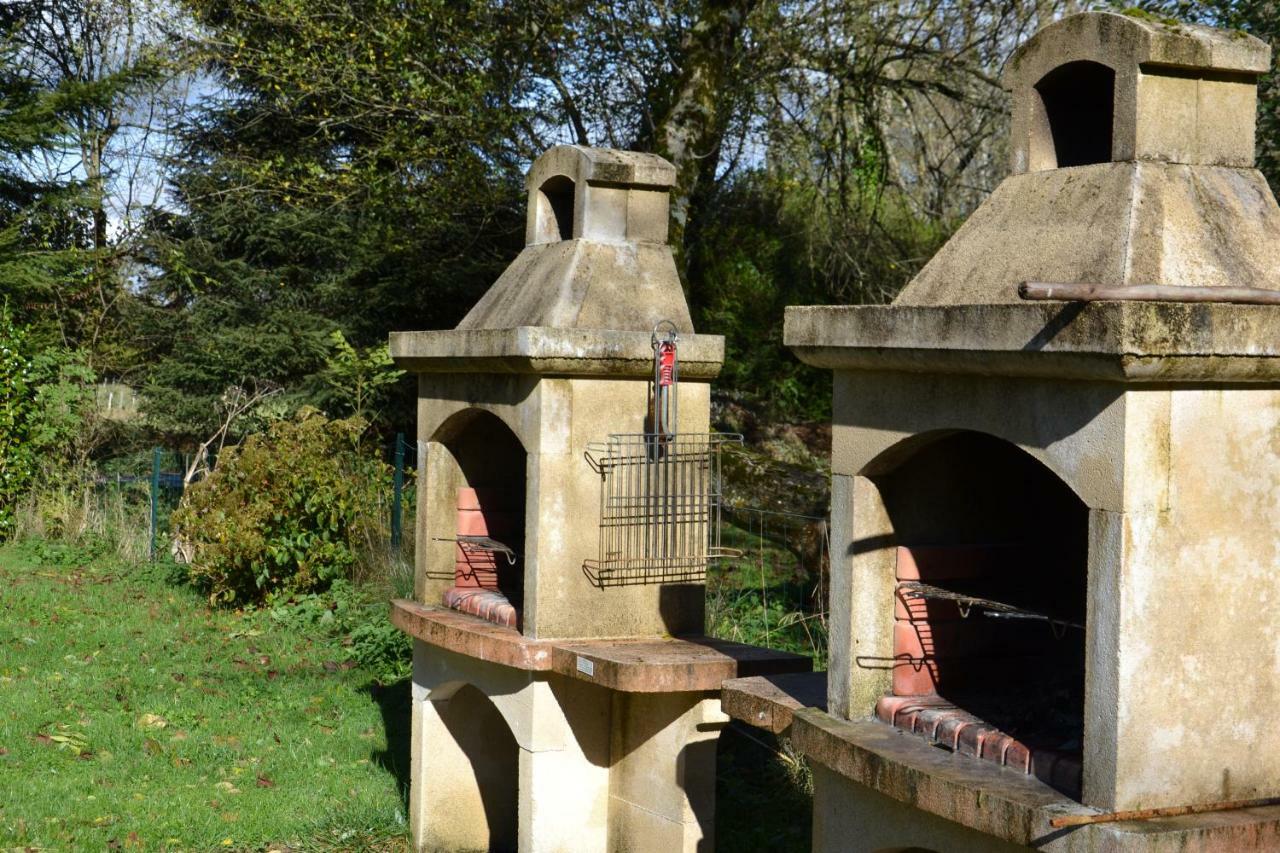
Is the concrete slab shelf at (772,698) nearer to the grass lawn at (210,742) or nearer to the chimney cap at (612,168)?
the grass lawn at (210,742)

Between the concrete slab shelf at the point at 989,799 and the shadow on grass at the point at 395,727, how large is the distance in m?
4.18

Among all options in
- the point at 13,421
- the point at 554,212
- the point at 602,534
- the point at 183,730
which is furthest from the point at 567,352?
the point at 13,421

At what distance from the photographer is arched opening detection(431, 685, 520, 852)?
24.1 feet

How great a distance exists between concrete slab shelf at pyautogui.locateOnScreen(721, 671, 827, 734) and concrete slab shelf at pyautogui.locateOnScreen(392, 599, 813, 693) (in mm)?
338

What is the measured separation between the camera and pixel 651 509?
6.55 m

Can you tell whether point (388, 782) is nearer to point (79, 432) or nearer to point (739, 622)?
point (739, 622)

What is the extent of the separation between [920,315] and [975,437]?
3.07 ft

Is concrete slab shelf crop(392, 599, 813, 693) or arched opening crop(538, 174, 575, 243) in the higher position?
arched opening crop(538, 174, 575, 243)

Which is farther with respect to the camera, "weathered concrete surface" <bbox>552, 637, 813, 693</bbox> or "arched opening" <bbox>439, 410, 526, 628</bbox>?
"arched opening" <bbox>439, 410, 526, 628</bbox>

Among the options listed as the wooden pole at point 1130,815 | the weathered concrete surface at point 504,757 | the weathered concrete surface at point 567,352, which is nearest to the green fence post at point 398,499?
the weathered concrete surface at point 504,757

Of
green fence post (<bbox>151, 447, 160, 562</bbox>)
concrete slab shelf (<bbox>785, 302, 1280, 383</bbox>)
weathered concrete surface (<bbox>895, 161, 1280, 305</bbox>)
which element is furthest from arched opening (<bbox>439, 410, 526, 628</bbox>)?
green fence post (<bbox>151, 447, 160, 562</bbox>)

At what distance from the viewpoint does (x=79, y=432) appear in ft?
54.0

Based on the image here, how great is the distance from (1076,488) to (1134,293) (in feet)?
1.63

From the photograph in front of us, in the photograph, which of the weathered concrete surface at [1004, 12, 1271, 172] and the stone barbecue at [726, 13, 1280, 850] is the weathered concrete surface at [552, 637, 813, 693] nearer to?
the stone barbecue at [726, 13, 1280, 850]
